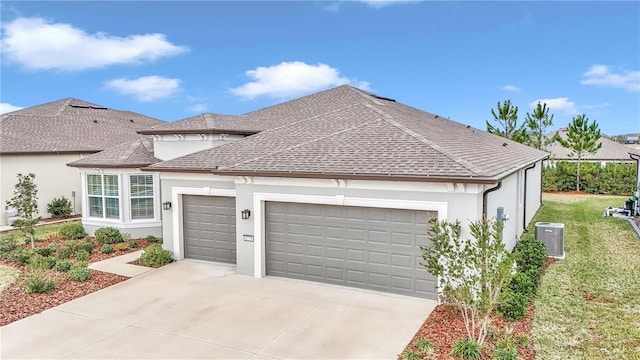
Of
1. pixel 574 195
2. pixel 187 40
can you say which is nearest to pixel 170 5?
pixel 187 40

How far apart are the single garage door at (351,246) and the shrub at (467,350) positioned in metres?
2.49

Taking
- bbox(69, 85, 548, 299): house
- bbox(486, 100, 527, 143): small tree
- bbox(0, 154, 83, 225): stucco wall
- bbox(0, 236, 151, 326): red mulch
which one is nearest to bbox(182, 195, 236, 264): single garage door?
bbox(69, 85, 548, 299): house

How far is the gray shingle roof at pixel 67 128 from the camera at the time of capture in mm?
21234

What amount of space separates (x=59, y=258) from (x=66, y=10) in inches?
525

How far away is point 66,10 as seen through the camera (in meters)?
20.1

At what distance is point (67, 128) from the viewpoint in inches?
973

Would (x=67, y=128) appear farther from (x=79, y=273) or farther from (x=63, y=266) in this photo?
(x=79, y=273)

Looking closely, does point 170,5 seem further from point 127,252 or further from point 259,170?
point 259,170

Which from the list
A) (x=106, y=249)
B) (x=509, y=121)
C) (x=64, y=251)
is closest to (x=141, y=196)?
(x=106, y=249)

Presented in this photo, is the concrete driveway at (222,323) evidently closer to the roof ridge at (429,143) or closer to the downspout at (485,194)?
the downspout at (485,194)

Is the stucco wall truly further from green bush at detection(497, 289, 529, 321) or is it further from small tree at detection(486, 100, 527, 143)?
small tree at detection(486, 100, 527, 143)

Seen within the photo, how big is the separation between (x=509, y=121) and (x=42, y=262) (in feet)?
115

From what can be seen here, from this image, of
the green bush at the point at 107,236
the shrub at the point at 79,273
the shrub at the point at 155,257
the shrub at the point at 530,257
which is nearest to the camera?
the shrub at the point at 530,257

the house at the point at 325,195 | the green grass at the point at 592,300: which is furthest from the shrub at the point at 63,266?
the green grass at the point at 592,300
